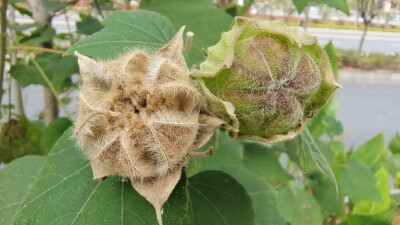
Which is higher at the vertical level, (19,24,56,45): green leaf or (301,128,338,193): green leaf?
(301,128,338,193): green leaf

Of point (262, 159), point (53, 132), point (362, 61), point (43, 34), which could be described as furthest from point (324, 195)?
point (362, 61)

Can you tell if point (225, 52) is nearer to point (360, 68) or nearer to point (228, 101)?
point (228, 101)

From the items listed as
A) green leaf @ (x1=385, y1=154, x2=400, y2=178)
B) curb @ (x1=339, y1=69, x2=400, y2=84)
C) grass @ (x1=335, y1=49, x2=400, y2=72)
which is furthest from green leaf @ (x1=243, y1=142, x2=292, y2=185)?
curb @ (x1=339, y1=69, x2=400, y2=84)

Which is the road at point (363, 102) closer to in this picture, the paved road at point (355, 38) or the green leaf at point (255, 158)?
the paved road at point (355, 38)

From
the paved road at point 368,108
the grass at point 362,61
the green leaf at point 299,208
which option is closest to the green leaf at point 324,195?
the green leaf at point 299,208

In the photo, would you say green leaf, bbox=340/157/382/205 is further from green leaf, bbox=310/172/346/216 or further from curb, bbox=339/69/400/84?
curb, bbox=339/69/400/84

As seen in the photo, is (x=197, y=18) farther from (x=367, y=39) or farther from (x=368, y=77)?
(x=368, y=77)

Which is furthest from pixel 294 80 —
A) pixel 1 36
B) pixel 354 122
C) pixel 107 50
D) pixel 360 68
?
pixel 360 68
